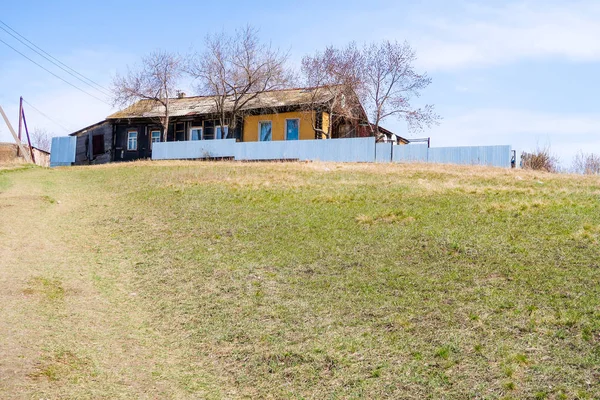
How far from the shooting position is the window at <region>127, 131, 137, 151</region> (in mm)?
41219

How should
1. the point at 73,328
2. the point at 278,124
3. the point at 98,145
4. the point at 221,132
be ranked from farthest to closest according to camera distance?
the point at 98,145 → the point at 221,132 → the point at 278,124 → the point at 73,328

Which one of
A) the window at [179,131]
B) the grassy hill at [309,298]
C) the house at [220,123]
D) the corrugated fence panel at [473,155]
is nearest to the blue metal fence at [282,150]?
the corrugated fence panel at [473,155]

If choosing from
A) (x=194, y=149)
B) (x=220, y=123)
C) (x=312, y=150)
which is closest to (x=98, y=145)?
(x=220, y=123)

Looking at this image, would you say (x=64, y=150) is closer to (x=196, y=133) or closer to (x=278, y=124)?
(x=196, y=133)

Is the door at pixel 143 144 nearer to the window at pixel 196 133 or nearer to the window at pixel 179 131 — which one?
the window at pixel 179 131

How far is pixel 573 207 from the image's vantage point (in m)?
13.2

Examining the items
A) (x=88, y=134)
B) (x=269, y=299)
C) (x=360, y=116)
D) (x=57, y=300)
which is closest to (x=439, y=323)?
(x=269, y=299)

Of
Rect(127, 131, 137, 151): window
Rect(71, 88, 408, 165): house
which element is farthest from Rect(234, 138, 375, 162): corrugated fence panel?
Rect(127, 131, 137, 151): window

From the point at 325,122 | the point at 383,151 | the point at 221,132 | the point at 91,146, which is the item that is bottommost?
the point at 383,151

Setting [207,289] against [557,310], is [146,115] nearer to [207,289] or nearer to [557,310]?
[207,289]

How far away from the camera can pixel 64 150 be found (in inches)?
1617

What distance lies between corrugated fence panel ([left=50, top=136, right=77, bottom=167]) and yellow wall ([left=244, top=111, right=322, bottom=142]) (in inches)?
516

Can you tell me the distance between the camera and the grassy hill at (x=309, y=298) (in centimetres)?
625

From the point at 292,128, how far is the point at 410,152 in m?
9.23
